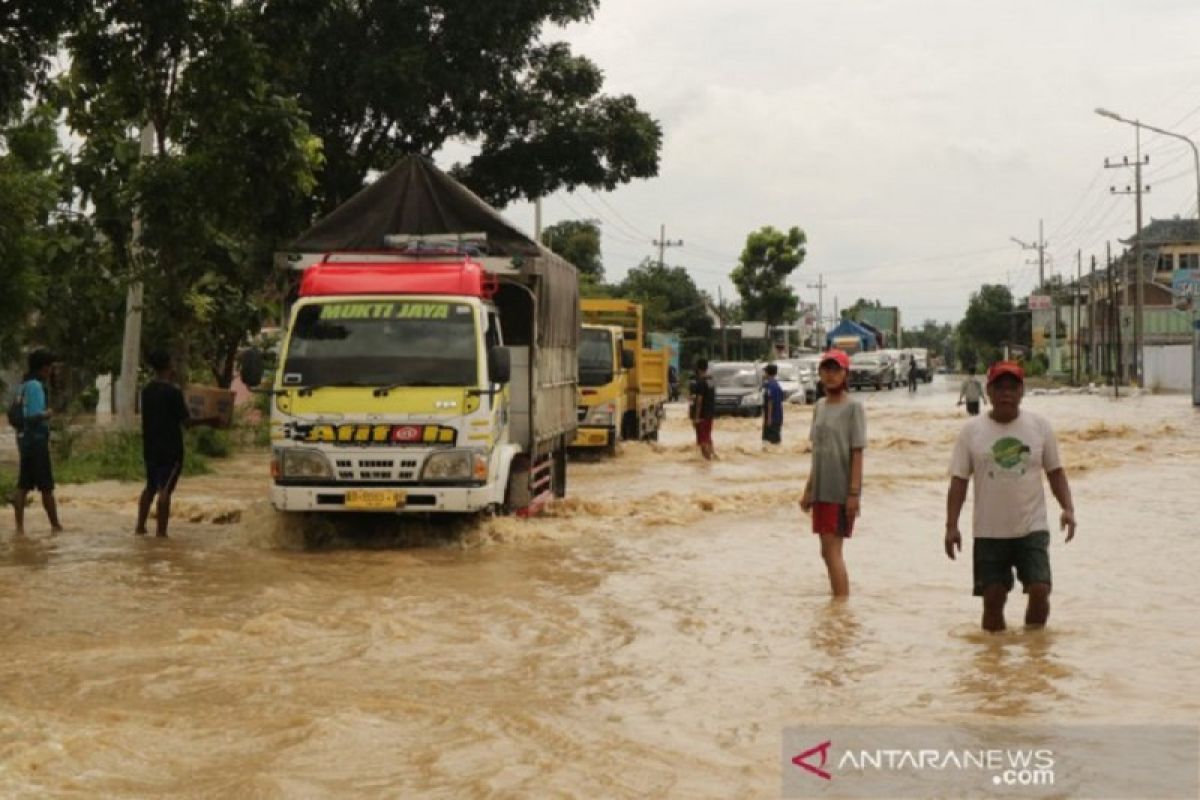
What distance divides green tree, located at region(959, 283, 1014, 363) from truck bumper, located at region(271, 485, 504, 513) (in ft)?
359

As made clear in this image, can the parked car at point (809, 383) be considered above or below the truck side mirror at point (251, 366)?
below

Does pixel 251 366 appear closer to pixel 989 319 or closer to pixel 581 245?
pixel 581 245

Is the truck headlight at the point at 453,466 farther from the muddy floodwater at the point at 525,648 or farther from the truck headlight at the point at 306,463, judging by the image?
the truck headlight at the point at 306,463

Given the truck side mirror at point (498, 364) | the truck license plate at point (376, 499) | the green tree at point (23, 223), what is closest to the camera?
the truck license plate at point (376, 499)

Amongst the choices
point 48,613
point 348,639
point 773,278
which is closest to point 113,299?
point 48,613

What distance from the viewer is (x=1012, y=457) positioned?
29.6ft

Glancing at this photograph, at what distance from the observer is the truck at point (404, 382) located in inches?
536

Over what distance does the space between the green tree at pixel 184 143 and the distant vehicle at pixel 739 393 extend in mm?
19831

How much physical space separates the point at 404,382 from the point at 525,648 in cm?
454

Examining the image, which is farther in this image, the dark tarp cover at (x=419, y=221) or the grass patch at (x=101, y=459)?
the grass patch at (x=101, y=459)

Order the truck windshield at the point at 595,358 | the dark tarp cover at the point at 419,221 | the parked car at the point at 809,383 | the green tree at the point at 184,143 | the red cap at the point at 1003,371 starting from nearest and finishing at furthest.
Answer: the red cap at the point at 1003,371 < the dark tarp cover at the point at 419,221 < the green tree at the point at 184,143 < the truck windshield at the point at 595,358 < the parked car at the point at 809,383

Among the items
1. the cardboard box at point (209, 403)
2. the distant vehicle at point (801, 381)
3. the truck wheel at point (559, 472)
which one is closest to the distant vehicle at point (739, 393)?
the distant vehicle at point (801, 381)

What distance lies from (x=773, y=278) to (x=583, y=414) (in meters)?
61.6

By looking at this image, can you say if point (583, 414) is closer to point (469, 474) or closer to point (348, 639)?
point (469, 474)
